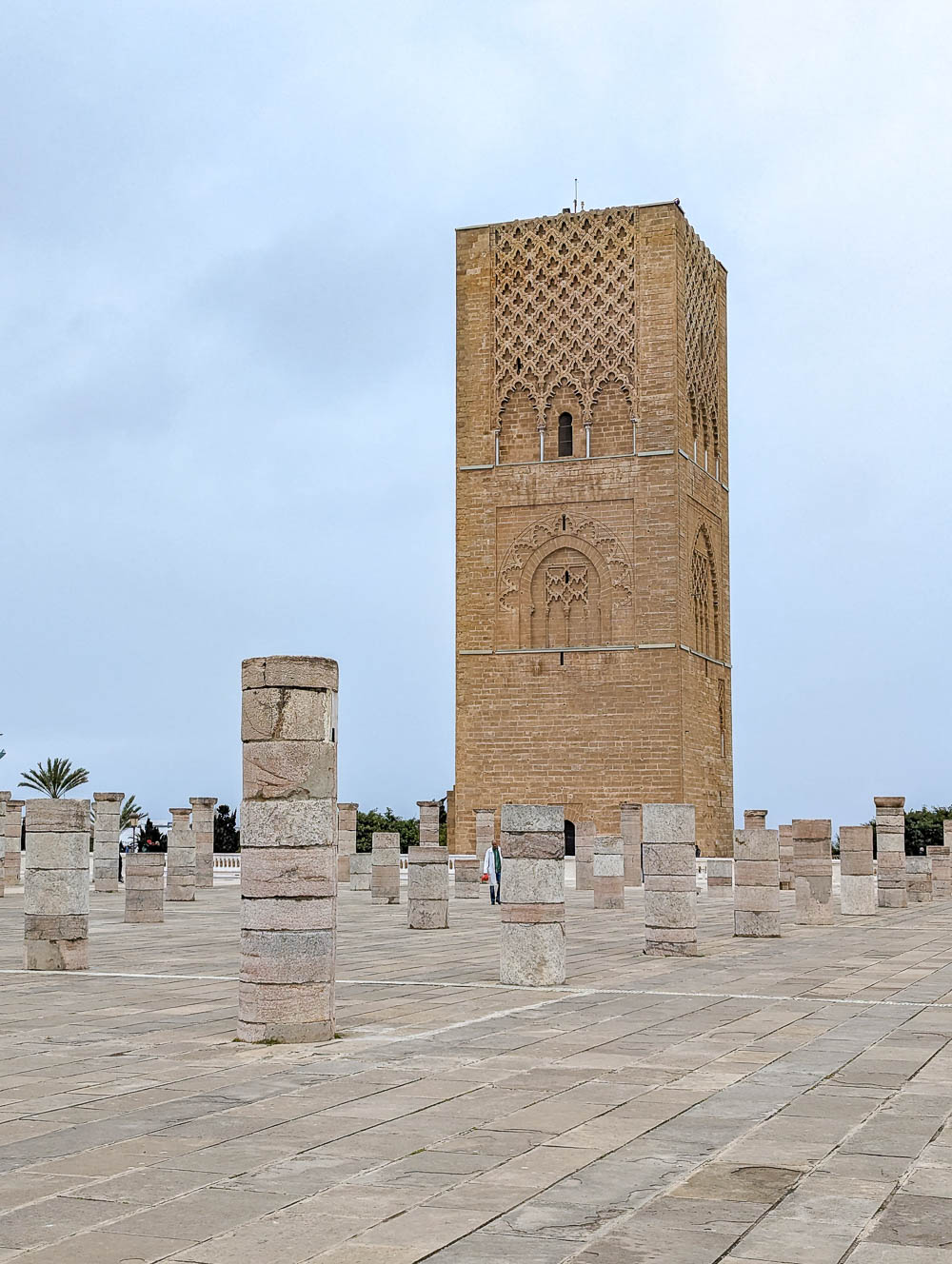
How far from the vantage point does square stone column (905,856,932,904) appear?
21.3 metres

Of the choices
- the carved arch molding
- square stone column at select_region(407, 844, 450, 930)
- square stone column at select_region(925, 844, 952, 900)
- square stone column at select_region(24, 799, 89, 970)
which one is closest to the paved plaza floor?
square stone column at select_region(24, 799, 89, 970)

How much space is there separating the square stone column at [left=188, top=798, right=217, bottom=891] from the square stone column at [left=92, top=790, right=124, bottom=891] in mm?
1844

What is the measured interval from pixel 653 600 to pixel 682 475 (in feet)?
10.0

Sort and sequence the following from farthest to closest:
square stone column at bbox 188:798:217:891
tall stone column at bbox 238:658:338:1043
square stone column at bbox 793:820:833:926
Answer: square stone column at bbox 188:798:217:891 < square stone column at bbox 793:820:833:926 < tall stone column at bbox 238:658:338:1043

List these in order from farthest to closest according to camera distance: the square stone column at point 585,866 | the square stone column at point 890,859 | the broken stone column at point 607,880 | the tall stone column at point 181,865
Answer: the square stone column at point 585,866, the tall stone column at point 181,865, the broken stone column at point 607,880, the square stone column at point 890,859

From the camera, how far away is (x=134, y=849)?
29438mm

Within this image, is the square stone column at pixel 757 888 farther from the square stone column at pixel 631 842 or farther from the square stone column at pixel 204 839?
the square stone column at pixel 204 839

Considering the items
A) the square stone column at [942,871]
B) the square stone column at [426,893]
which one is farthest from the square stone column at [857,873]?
the square stone column at [942,871]

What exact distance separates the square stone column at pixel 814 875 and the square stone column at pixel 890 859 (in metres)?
3.26

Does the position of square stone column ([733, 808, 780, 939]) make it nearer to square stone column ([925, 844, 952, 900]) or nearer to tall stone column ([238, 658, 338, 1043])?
tall stone column ([238, 658, 338, 1043])

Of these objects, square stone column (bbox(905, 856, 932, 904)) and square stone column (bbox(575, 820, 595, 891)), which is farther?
square stone column (bbox(575, 820, 595, 891))

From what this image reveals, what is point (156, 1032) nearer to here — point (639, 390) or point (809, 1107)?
point (809, 1107)

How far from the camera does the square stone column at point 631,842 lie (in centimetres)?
2692

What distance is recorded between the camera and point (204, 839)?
89.0ft
